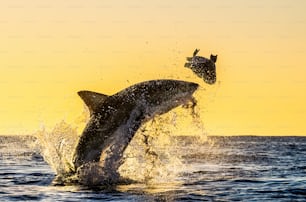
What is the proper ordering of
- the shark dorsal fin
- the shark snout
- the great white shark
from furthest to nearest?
the shark dorsal fin
the great white shark
the shark snout

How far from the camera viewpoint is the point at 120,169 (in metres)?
31.4

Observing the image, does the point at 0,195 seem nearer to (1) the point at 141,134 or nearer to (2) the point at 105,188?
(2) the point at 105,188

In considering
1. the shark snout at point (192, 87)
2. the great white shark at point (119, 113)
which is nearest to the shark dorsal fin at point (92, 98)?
the great white shark at point (119, 113)

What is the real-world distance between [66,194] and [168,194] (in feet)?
11.2

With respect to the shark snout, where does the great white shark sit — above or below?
below

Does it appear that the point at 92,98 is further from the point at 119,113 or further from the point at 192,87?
A: the point at 192,87

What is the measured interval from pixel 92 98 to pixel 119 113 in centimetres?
110

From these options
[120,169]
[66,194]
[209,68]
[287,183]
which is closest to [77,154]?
[66,194]

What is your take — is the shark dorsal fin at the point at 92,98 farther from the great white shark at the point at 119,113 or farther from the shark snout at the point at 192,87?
the shark snout at the point at 192,87

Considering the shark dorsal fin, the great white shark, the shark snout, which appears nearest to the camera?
the shark snout

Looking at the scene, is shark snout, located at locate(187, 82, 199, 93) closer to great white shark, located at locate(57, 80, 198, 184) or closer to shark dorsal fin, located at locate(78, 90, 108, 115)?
great white shark, located at locate(57, 80, 198, 184)

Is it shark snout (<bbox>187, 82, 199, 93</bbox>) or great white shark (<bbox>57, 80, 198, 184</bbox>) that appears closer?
shark snout (<bbox>187, 82, 199, 93</bbox>)

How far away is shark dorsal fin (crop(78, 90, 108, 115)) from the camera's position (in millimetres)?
26703

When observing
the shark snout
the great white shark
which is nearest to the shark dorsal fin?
the great white shark
